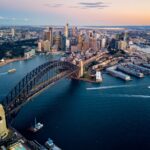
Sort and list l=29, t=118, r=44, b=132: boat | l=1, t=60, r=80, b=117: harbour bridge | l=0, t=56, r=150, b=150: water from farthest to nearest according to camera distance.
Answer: l=1, t=60, r=80, b=117: harbour bridge < l=29, t=118, r=44, b=132: boat < l=0, t=56, r=150, b=150: water

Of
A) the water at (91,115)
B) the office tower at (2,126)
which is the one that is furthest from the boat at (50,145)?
the office tower at (2,126)

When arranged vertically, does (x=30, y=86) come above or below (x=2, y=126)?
above

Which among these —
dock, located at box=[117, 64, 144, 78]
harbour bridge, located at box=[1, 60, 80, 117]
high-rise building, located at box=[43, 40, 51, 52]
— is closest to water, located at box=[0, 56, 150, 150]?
harbour bridge, located at box=[1, 60, 80, 117]

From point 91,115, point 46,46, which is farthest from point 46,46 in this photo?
point 91,115

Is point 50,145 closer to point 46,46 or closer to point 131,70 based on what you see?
point 131,70

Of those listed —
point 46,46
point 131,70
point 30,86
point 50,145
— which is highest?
point 46,46

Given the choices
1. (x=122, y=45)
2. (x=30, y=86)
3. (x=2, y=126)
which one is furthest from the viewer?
(x=122, y=45)

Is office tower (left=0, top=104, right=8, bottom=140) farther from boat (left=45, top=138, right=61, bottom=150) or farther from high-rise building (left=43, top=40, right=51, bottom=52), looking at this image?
high-rise building (left=43, top=40, right=51, bottom=52)

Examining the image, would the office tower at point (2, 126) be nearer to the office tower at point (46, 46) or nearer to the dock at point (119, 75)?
the dock at point (119, 75)

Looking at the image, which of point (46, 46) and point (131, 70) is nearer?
point (131, 70)
